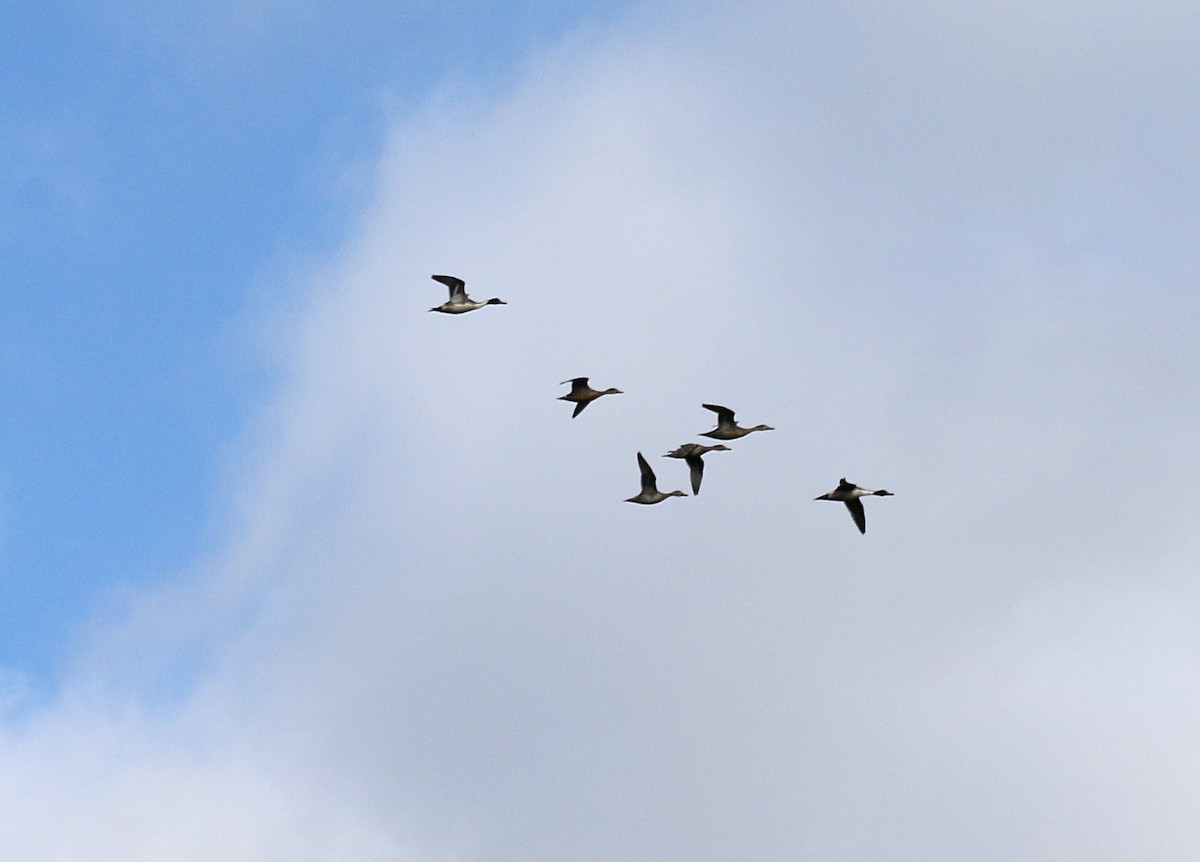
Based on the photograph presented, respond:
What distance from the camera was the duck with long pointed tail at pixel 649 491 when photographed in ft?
Result: 400

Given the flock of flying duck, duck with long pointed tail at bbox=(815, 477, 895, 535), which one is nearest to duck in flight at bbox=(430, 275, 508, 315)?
the flock of flying duck

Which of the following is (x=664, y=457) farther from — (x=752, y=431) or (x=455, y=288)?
(x=455, y=288)

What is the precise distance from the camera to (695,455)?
4665 inches

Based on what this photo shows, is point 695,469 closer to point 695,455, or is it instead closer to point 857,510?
point 695,455

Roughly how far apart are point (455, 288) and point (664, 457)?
37.6 ft

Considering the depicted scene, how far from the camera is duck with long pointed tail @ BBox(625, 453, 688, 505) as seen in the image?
12188cm

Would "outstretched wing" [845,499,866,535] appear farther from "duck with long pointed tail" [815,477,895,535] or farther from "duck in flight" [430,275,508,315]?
"duck in flight" [430,275,508,315]

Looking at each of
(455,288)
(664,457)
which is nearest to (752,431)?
(664,457)

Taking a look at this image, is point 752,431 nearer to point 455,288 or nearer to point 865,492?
point 865,492

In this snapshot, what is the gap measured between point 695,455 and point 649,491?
4.51 metres

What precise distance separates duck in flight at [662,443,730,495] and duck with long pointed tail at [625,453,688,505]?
330cm

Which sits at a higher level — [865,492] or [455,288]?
[455,288]

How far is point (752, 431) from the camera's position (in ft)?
391

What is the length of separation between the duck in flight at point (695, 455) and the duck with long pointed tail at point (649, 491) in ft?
10.8
